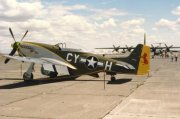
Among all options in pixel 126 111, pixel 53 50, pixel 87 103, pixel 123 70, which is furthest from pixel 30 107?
pixel 53 50

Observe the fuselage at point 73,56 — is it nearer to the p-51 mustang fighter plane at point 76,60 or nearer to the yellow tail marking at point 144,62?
the p-51 mustang fighter plane at point 76,60

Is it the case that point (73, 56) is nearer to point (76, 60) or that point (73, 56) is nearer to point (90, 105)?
point (76, 60)

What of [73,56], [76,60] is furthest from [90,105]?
[73,56]

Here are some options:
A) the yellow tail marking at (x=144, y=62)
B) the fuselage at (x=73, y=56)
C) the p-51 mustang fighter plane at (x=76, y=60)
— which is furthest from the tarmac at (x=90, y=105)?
the fuselage at (x=73, y=56)

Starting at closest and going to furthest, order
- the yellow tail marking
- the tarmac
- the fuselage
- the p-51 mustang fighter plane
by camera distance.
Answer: the tarmac → the yellow tail marking → the p-51 mustang fighter plane → the fuselage

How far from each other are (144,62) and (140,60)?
32 centimetres

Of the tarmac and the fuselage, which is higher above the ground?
the fuselage

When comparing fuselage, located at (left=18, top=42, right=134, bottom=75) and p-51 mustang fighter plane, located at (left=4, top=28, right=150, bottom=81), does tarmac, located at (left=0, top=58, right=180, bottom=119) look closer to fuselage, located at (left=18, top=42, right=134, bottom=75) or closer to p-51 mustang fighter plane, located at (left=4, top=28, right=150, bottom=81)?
p-51 mustang fighter plane, located at (left=4, top=28, right=150, bottom=81)

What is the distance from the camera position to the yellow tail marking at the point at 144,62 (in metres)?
22.1

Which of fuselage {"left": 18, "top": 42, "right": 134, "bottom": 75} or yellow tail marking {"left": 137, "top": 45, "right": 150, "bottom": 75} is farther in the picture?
fuselage {"left": 18, "top": 42, "right": 134, "bottom": 75}

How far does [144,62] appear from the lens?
22.2 meters

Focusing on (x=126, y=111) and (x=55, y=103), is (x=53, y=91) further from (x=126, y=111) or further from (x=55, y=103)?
(x=126, y=111)

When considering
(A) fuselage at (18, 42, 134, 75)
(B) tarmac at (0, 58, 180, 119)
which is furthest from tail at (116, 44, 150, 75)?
(B) tarmac at (0, 58, 180, 119)

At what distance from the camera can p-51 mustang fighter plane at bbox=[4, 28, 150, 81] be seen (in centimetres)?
2223
